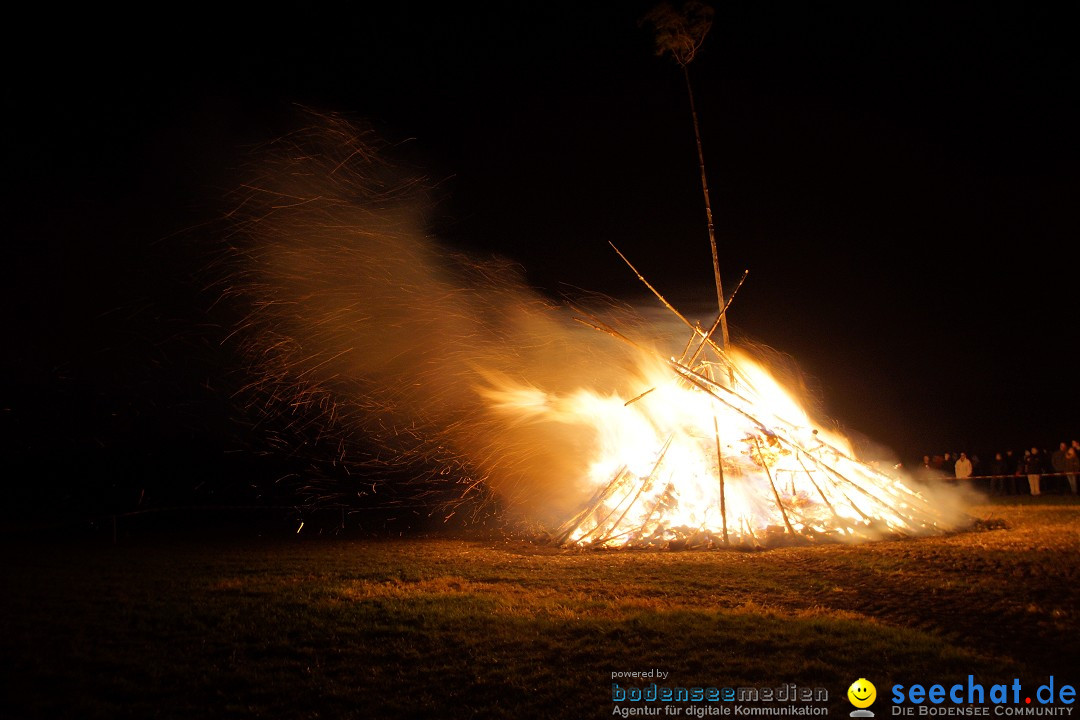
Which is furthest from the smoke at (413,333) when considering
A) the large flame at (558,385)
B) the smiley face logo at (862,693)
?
the smiley face logo at (862,693)

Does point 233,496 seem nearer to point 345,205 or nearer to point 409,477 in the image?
point 409,477

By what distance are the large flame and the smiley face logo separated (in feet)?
21.0

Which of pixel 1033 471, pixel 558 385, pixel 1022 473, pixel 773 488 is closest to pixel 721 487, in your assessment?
pixel 773 488

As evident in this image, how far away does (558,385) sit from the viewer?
13258mm

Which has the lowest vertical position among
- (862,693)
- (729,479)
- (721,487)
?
(862,693)

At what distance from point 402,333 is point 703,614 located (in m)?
8.42

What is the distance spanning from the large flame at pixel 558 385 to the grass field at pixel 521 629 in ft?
5.20

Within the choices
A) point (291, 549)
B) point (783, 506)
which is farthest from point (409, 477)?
point (783, 506)

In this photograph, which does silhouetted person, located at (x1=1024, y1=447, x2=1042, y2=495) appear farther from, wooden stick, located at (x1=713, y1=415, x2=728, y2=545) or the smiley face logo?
the smiley face logo

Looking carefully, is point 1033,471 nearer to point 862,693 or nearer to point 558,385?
point 558,385

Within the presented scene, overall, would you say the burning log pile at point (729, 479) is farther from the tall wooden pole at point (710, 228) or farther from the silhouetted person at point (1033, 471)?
the silhouetted person at point (1033, 471)

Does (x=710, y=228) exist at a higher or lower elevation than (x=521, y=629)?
higher

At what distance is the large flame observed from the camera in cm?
1148

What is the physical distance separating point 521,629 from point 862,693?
274cm
